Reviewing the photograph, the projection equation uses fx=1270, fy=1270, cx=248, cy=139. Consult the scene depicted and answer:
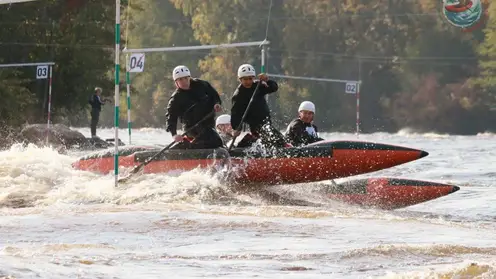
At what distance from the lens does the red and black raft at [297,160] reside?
15336 mm

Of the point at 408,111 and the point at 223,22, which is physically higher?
the point at 223,22

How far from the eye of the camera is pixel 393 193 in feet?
50.8

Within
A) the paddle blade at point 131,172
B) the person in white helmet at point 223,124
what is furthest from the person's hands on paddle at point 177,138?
the person in white helmet at point 223,124

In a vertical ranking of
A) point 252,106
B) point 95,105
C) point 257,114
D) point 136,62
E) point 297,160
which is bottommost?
point 95,105

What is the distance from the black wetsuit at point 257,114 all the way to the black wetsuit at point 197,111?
31 centimetres

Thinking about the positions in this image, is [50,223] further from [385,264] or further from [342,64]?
[342,64]

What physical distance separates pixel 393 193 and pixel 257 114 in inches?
91.5

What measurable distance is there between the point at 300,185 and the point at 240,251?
6.82 m

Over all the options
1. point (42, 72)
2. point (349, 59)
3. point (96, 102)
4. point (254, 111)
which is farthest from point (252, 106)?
point (349, 59)

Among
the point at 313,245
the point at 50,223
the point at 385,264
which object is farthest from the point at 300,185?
the point at 385,264

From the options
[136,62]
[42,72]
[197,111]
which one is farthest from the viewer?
[42,72]

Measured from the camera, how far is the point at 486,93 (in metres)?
69.7

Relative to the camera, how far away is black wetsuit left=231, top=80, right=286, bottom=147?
54.6 feet

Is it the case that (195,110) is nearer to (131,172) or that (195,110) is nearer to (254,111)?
(254,111)
